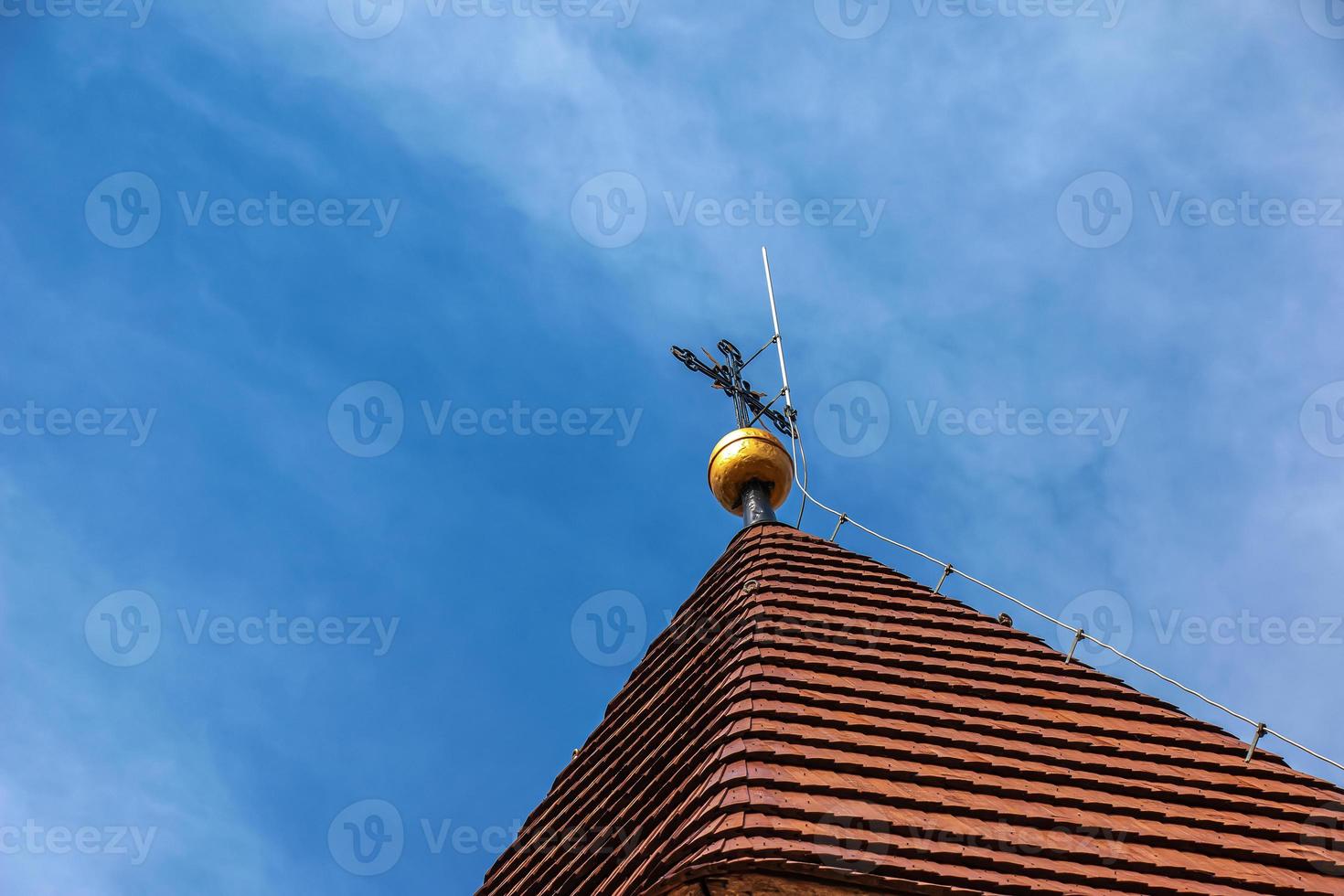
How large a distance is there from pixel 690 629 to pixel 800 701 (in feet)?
7.95

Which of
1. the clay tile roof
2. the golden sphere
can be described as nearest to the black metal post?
the golden sphere

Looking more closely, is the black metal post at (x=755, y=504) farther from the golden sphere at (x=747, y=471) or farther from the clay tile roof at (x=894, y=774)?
the clay tile roof at (x=894, y=774)

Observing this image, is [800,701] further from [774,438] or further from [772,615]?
[774,438]

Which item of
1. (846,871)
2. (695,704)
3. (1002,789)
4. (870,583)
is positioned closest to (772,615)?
(695,704)

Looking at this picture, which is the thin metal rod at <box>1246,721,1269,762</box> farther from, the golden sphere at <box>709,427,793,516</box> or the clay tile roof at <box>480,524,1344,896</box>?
the golden sphere at <box>709,427,793,516</box>

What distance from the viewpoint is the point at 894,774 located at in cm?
555

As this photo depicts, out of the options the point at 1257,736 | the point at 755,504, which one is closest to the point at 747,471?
the point at 755,504

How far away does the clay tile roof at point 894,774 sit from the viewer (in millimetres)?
4812

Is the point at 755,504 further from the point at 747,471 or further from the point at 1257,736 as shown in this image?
the point at 1257,736

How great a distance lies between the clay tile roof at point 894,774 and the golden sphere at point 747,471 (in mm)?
1534

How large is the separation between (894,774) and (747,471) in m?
4.75

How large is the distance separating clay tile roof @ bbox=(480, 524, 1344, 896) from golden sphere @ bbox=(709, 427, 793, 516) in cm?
153

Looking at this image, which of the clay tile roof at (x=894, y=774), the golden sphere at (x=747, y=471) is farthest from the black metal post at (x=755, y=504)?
the clay tile roof at (x=894, y=774)

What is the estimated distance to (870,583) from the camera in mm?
8461
